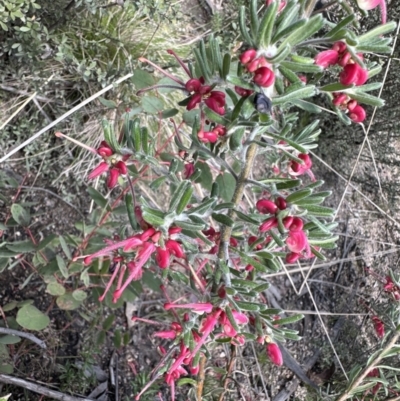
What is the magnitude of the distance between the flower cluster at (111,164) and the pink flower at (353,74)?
1.12 ft

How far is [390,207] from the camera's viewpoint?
1.74 meters

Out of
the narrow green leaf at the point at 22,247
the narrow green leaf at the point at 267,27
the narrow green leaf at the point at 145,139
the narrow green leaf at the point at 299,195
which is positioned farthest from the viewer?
the narrow green leaf at the point at 22,247

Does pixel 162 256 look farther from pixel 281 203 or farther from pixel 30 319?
pixel 30 319

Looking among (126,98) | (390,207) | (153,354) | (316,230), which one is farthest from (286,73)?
(390,207)

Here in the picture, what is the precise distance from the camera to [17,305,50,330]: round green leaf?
0.95 metres

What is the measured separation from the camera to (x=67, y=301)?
1047mm

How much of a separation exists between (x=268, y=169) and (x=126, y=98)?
62 centimetres

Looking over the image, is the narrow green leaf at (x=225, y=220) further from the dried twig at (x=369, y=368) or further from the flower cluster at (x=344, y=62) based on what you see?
the dried twig at (x=369, y=368)

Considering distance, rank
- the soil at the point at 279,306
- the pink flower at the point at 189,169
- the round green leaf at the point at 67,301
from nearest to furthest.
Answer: the pink flower at the point at 189,169
the round green leaf at the point at 67,301
the soil at the point at 279,306

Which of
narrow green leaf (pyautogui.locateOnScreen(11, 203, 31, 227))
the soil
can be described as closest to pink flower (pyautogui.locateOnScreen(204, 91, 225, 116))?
narrow green leaf (pyautogui.locateOnScreen(11, 203, 31, 227))

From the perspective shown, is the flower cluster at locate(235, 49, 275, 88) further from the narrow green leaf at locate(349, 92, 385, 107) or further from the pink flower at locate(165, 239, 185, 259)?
the pink flower at locate(165, 239, 185, 259)

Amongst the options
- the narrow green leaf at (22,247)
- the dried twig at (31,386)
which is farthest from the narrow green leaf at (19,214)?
the dried twig at (31,386)

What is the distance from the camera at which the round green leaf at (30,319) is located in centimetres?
95

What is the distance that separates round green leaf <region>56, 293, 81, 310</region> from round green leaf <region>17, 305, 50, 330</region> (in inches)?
2.7
